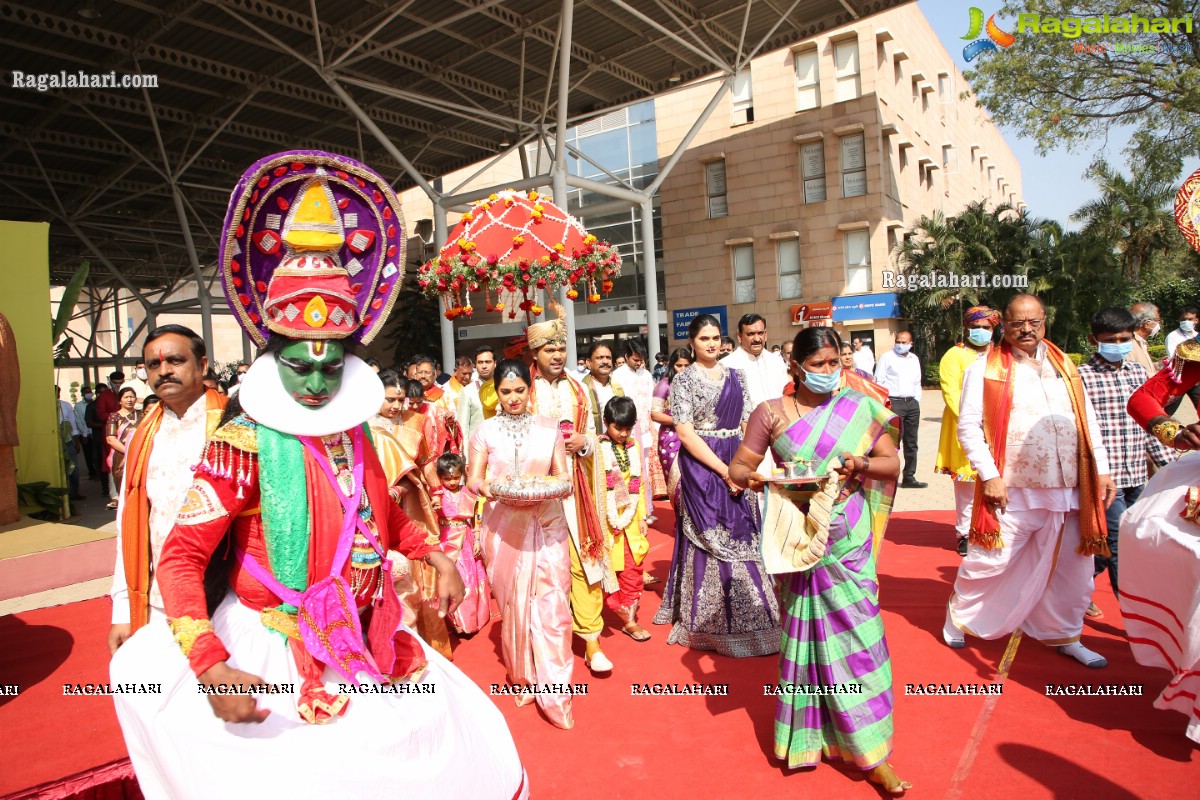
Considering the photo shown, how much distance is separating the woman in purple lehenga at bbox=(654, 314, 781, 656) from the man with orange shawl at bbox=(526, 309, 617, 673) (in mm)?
507

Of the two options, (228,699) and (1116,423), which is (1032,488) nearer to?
(1116,423)

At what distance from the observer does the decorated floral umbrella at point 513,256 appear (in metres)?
5.30

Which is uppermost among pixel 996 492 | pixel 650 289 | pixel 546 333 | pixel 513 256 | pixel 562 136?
pixel 562 136

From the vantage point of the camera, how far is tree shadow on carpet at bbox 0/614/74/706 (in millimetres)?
4527

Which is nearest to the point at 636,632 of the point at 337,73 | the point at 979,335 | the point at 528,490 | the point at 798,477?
the point at 528,490

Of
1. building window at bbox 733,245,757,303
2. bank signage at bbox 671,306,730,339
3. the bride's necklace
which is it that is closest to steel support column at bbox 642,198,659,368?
bank signage at bbox 671,306,730,339

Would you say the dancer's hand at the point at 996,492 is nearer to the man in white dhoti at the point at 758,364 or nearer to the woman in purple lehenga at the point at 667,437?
the man in white dhoti at the point at 758,364

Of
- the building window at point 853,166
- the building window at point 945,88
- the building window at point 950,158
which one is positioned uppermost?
the building window at point 945,88

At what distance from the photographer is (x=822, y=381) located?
2.90 m

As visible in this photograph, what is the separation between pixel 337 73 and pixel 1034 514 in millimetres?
14927

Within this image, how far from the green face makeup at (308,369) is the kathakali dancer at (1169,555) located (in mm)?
3188

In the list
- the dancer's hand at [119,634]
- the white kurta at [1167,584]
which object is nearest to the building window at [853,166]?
the white kurta at [1167,584]

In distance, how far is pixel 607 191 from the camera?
1608cm

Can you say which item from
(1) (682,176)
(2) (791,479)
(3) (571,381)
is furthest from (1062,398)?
(1) (682,176)
